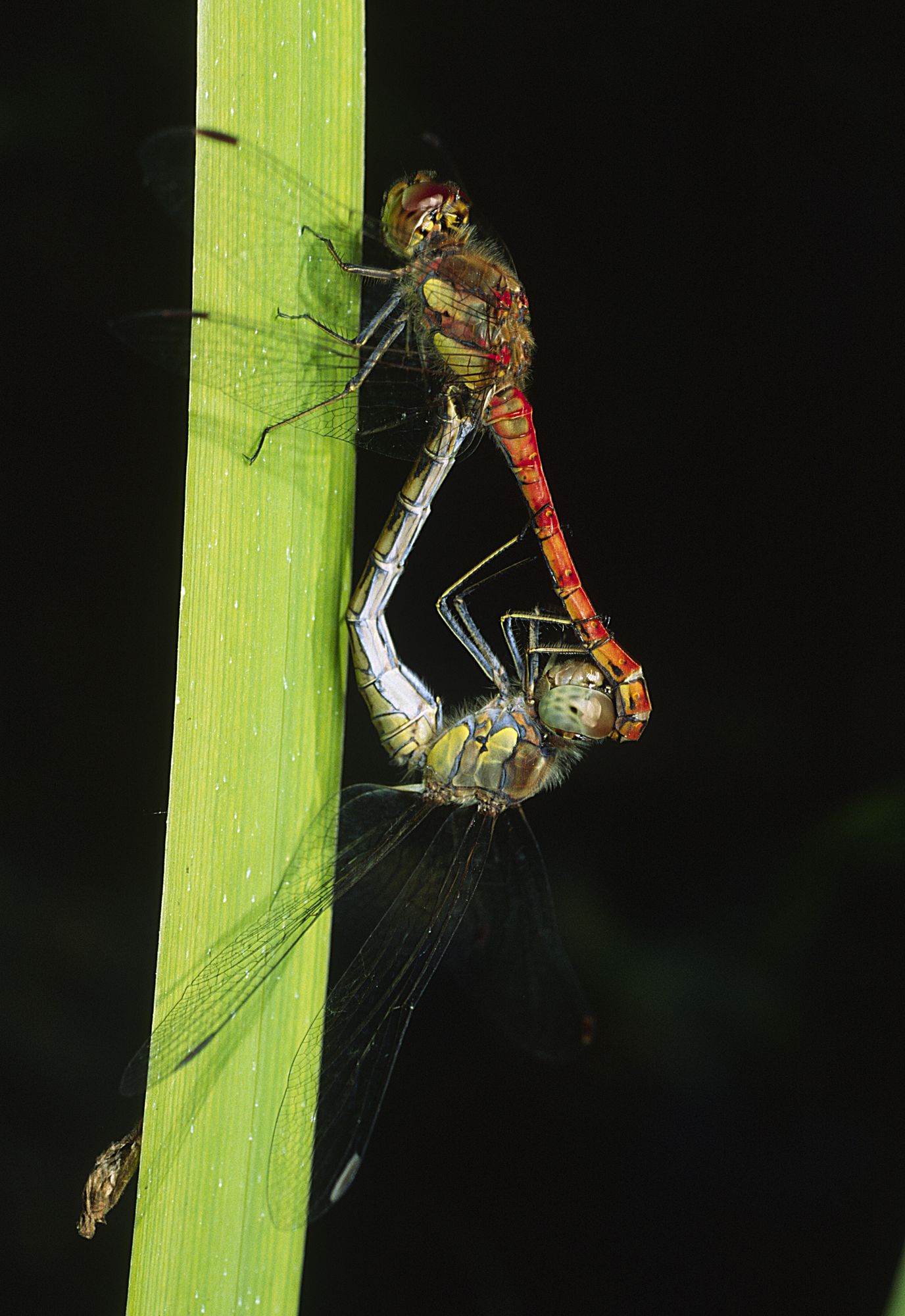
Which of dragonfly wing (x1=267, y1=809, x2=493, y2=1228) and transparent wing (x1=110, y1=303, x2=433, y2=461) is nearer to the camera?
transparent wing (x1=110, y1=303, x2=433, y2=461)

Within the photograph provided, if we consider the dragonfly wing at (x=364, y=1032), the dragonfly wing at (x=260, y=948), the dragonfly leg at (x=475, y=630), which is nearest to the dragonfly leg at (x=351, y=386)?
the dragonfly leg at (x=475, y=630)

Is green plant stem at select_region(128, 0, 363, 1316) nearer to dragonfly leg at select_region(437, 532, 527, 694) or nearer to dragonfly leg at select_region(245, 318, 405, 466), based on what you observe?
dragonfly leg at select_region(245, 318, 405, 466)

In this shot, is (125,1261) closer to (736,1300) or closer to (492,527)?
(736,1300)

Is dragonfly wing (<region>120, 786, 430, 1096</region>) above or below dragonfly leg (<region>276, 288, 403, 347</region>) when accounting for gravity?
below

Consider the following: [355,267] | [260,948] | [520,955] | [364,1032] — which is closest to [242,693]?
[260,948]

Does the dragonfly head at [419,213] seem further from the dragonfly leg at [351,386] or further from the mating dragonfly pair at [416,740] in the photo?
the dragonfly leg at [351,386]

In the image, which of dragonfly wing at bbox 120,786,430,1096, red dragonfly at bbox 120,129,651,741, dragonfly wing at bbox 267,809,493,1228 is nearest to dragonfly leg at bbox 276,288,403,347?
red dragonfly at bbox 120,129,651,741

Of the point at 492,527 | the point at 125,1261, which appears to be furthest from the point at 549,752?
the point at 125,1261
